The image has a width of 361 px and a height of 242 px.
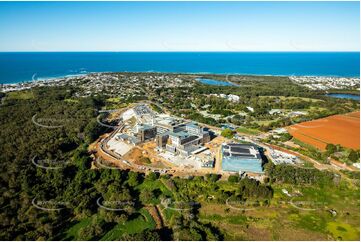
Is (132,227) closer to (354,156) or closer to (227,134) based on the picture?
(227,134)

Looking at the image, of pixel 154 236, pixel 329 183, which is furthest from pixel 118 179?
pixel 329 183

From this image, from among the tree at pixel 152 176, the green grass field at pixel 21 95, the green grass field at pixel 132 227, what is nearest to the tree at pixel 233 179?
the tree at pixel 152 176

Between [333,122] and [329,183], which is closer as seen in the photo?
[329,183]

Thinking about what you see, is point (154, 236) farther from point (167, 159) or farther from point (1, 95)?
point (1, 95)

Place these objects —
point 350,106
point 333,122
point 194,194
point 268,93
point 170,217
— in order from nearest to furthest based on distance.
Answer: point 170,217
point 194,194
point 333,122
point 350,106
point 268,93

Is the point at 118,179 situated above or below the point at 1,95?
below

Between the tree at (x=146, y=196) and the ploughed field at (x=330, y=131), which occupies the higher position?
the ploughed field at (x=330, y=131)

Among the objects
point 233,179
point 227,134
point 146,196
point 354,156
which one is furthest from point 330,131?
point 146,196

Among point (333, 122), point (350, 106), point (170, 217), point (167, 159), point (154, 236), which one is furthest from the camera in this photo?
point (350, 106)

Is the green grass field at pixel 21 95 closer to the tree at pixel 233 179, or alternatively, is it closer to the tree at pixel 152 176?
the tree at pixel 152 176
